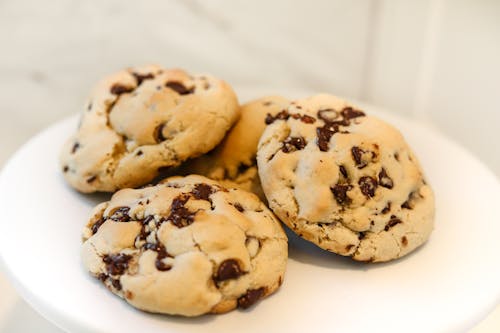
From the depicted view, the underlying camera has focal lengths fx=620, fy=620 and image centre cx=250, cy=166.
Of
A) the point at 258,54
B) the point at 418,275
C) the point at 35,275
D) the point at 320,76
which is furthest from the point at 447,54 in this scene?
the point at 35,275

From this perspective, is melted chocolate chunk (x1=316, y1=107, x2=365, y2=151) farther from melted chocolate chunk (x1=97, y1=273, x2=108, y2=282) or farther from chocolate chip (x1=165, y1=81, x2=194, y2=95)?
melted chocolate chunk (x1=97, y1=273, x2=108, y2=282)

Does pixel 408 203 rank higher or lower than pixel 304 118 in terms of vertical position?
lower

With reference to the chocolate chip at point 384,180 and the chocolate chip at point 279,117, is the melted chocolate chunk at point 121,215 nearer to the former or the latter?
the chocolate chip at point 279,117

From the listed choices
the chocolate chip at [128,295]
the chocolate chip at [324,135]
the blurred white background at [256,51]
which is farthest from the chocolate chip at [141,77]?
the blurred white background at [256,51]

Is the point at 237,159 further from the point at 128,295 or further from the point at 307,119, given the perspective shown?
the point at 128,295

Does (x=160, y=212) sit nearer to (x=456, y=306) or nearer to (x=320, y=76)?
(x=456, y=306)

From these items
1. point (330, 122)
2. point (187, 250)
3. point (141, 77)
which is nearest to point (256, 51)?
point (141, 77)

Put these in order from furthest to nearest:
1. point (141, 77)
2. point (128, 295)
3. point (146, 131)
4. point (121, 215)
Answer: point (141, 77), point (146, 131), point (121, 215), point (128, 295)
